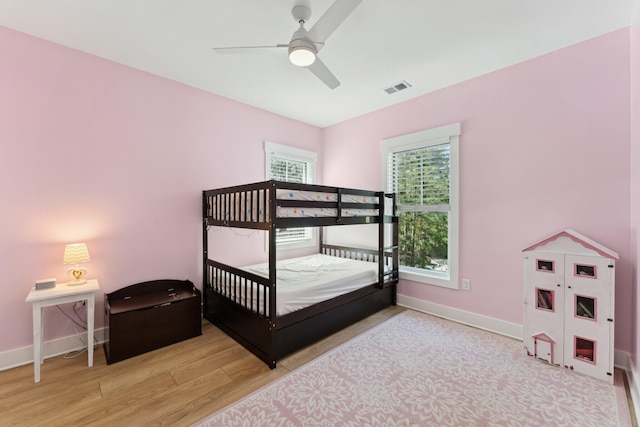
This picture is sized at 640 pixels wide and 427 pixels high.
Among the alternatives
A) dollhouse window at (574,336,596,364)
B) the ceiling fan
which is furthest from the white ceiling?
dollhouse window at (574,336,596,364)

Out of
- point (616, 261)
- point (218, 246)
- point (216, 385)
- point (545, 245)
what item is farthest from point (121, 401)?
point (616, 261)

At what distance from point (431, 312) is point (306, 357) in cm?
181

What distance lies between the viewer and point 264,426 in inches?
64.7

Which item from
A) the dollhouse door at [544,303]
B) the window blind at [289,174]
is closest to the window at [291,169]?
the window blind at [289,174]

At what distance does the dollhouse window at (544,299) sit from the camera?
235cm

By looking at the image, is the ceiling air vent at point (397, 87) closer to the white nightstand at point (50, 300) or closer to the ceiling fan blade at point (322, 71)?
the ceiling fan blade at point (322, 71)

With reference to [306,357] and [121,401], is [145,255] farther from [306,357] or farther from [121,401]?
[306,357]

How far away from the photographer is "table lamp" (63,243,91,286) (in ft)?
7.48

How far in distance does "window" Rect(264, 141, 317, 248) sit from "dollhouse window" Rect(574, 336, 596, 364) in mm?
→ 3175

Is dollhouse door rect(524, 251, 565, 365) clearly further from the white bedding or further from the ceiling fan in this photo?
the ceiling fan

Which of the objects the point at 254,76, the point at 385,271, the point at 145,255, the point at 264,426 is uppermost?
the point at 254,76

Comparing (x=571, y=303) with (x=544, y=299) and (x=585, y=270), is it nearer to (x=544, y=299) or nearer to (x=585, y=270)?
(x=544, y=299)

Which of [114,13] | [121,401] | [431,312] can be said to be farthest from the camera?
[431,312]

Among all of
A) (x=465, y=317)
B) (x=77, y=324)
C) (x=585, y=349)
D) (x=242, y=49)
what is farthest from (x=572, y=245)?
(x=77, y=324)
